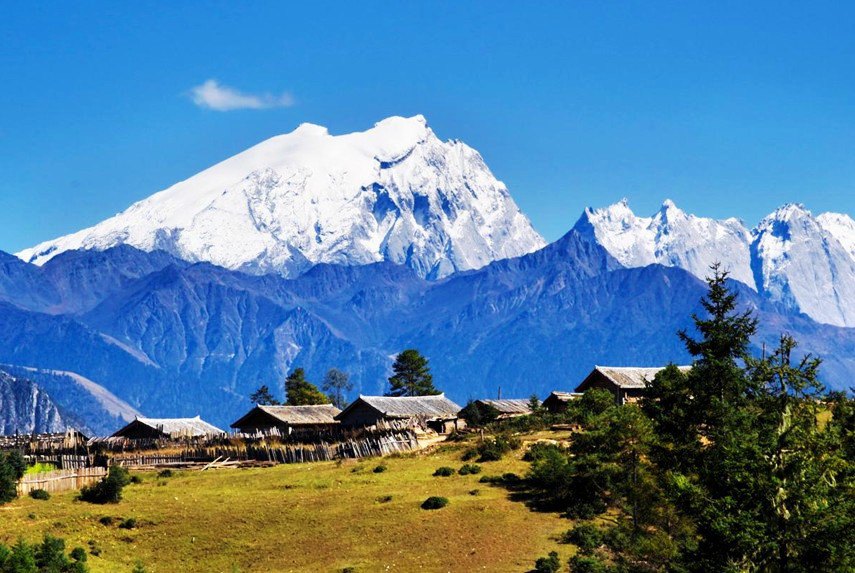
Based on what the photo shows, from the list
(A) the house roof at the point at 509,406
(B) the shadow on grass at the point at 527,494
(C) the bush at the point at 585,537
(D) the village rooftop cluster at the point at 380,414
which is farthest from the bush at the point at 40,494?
(A) the house roof at the point at 509,406

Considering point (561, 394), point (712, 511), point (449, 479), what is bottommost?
point (712, 511)

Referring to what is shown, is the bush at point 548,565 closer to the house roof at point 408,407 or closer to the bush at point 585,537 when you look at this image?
the bush at point 585,537

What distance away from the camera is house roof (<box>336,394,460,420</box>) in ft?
384

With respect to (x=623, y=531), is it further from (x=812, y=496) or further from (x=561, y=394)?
(x=561, y=394)

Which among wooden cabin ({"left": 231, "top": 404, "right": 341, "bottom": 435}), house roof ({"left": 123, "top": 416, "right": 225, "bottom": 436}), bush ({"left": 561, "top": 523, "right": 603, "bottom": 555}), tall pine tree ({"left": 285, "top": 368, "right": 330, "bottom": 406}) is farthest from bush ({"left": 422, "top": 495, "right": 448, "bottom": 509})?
tall pine tree ({"left": 285, "top": 368, "right": 330, "bottom": 406})

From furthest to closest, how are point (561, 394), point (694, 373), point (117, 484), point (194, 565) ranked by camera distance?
point (561, 394), point (117, 484), point (694, 373), point (194, 565)

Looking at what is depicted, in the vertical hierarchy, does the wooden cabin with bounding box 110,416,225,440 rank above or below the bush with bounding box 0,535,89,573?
above

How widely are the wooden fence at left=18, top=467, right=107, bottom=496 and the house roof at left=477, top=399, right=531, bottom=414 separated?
52183mm

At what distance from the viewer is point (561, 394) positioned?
379 feet

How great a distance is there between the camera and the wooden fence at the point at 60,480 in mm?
70688

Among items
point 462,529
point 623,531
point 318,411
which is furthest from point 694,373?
point 318,411

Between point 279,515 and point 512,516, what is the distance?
483 inches

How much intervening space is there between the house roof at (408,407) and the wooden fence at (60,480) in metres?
40.8

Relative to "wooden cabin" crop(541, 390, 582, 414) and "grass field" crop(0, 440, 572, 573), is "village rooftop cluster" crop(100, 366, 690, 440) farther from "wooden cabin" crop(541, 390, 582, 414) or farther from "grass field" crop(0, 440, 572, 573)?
"grass field" crop(0, 440, 572, 573)
